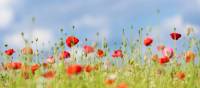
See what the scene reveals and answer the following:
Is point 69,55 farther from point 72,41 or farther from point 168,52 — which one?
point 168,52

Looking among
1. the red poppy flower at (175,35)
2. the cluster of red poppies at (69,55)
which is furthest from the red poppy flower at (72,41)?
the red poppy flower at (175,35)

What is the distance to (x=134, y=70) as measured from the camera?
6203 millimetres

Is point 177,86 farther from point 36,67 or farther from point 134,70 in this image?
point 36,67

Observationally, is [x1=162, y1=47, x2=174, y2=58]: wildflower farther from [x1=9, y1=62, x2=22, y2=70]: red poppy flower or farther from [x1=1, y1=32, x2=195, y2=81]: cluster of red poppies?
[x1=9, y1=62, x2=22, y2=70]: red poppy flower

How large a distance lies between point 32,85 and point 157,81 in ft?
5.61

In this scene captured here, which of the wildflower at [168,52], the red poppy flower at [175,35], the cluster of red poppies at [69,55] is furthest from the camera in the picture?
the red poppy flower at [175,35]

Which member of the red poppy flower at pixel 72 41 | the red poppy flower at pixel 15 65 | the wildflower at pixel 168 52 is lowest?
the red poppy flower at pixel 15 65

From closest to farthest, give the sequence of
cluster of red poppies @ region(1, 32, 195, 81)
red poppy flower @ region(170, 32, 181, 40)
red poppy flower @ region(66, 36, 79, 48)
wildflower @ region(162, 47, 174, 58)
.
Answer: cluster of red poppies @ region(1, 32, 195, 81), red poppy flower @ region(66, 36, 79, 48), wildflower @ region(162, 47, 174, 58), red poppy flower @ region(170, 32, 181, 40)

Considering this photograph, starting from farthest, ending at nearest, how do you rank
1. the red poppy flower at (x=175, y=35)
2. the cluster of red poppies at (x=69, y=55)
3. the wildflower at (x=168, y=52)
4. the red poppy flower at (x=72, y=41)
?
1. the red poppy flower at (x=175, y=35)
2. the wildflower at (x=168, y=52)
3. the red poppy flower at (x=72, y=41)
4. the cluster of red poppies at (x=69, y=55)

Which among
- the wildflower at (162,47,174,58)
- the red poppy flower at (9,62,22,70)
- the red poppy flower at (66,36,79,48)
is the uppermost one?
the red poppy flower at (66,36,79,48)

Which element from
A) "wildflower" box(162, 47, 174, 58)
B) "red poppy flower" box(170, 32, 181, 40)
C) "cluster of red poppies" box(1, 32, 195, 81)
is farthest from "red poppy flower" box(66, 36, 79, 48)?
"red poppy flower" box(170, 32, 181, 40)

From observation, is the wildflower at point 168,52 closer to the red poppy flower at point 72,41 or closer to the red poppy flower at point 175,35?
the red poppy flower at point 175,35

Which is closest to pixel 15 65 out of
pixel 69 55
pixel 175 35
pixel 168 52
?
pixel 69 55

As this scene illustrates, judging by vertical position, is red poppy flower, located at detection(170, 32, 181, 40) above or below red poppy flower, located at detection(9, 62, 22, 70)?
above
